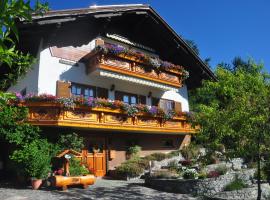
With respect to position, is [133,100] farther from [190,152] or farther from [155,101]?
[190,152]

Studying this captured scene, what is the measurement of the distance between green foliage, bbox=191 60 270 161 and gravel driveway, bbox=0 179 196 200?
3.15 metres

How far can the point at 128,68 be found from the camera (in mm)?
19844

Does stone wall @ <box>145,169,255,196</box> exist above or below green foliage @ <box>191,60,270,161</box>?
below

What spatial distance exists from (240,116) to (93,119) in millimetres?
7935

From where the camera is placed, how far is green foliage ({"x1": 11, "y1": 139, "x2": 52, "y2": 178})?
13.4 meters

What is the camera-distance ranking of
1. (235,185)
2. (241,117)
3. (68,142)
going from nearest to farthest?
(241,117) < (235,185) < (68,142)

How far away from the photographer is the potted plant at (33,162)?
44.1 feet

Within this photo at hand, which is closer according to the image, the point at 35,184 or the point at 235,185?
the point at 35,184

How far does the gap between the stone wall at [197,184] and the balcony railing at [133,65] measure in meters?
6.97

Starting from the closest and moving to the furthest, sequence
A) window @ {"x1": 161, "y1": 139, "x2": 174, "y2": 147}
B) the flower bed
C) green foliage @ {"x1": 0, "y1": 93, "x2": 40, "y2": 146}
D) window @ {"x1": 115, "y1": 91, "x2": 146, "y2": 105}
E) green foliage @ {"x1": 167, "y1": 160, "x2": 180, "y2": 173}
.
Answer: green foliage @ {"x1": 0, "y1": 93, "x2": 40, "y2": 146}, the flower bed, green foliage @ {"x1": 167, "y1": 160, "x2": 180, "y2": 173}, window @ {"x1": 115, "y1": 91, "x2": 146, "y2": 105}, window @ {"x1": 161, "y1": 139, "x2": 174, "y2": 147}

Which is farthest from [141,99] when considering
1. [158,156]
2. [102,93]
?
[158,156]

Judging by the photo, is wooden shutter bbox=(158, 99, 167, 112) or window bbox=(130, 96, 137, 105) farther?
wooden shutter bbox=(158, 99, 167, 112)

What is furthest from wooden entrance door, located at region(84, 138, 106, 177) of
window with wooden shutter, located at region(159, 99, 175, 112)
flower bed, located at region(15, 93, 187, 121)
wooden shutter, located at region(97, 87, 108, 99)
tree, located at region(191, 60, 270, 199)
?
tree, located at region(191, 60, 270, 199)

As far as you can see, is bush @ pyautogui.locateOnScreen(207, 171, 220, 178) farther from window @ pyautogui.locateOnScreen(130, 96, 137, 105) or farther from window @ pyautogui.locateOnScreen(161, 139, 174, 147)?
window @ pyautogui.locateOnScreen(130, 96, 137, 105)
